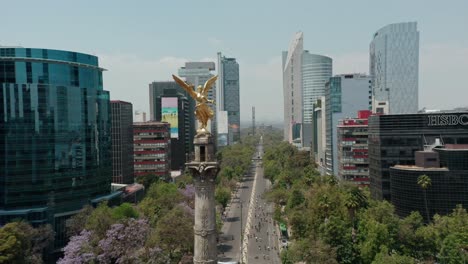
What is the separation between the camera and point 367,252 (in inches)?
2307

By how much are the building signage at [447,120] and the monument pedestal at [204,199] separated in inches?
2735

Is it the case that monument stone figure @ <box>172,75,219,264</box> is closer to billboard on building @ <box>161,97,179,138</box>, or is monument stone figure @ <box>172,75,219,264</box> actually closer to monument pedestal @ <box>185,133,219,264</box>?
monument pedestal @ <box>185,133,219,264</box>

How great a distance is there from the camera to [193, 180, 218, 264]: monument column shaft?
3010 centimetres

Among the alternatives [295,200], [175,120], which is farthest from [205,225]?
[175,120]

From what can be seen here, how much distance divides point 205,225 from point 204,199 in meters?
1.93

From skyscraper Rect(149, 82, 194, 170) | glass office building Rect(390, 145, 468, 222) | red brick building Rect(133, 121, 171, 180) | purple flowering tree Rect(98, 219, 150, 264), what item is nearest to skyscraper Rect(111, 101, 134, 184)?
red brick building Rect(133, 121, 171, 180)

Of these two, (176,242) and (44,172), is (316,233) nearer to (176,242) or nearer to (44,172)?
(176,242)

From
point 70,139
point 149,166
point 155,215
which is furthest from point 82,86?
point 149,166

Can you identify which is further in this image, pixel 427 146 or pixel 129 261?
pixel 427 146

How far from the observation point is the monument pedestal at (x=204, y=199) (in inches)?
1188

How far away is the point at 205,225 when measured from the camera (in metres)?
30.3

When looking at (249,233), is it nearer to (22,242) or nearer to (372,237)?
(372,237)

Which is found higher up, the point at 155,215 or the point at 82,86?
the point at 82,86

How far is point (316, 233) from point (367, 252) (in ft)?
41.5
